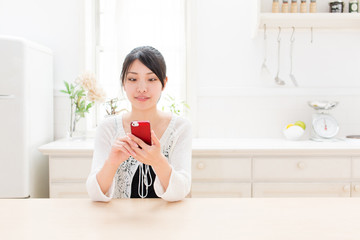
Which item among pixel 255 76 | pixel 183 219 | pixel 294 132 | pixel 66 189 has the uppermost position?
pixel 255 76

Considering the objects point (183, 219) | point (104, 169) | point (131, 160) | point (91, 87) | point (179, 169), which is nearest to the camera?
point (183, 219)

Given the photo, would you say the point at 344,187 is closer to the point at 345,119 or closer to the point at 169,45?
the point at 345,119

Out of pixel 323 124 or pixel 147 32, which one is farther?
pixel 147 32

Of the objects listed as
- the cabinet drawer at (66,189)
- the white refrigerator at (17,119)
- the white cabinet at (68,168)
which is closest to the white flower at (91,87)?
the white refrigerator at (17,119)

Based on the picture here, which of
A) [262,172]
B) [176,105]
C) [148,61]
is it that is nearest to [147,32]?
[176,105]

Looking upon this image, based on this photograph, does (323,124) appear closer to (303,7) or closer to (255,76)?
(255,76)

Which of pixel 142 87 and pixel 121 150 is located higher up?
pixel 142 87

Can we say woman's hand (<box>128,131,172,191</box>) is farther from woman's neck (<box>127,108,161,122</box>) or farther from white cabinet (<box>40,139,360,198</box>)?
white cabinet (<box>40,139,360,198</box>)

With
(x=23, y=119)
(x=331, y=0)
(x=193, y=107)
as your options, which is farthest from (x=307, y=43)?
(x=23, y=119)

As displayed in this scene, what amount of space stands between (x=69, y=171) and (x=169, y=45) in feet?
4.06

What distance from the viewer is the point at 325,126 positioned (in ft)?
8.23

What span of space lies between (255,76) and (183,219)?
77.1 inches

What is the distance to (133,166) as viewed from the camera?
4.52 ft

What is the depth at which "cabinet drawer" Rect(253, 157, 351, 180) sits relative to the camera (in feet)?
7.07
